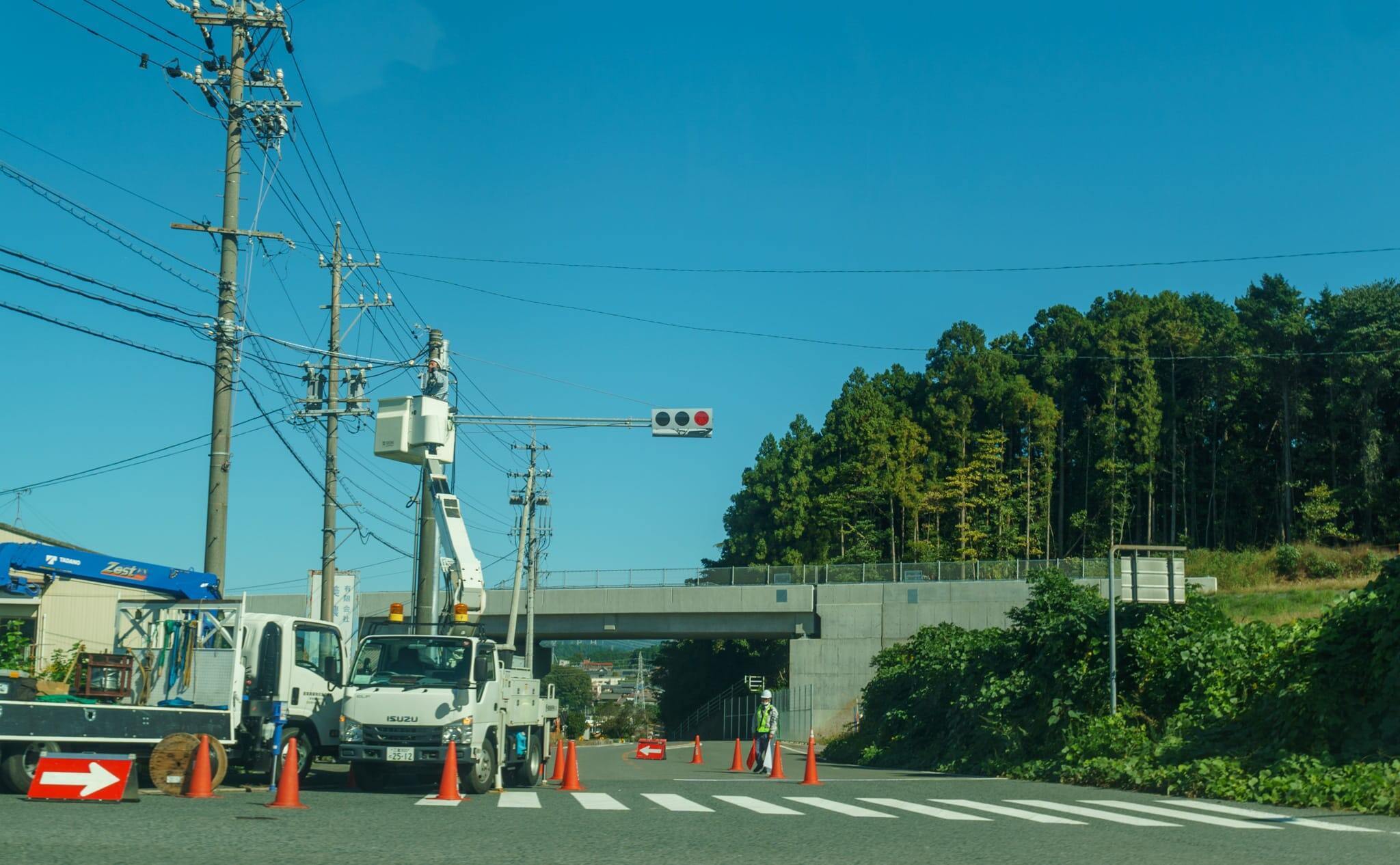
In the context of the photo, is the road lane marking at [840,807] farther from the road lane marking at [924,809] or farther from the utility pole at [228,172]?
the utility pole at [228,172]

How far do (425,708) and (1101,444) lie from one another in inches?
2723

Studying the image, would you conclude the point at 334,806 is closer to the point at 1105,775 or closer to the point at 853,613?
the point at 1105,775

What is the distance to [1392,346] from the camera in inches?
2825

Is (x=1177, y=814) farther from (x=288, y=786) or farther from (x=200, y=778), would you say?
(x=200, y=778)

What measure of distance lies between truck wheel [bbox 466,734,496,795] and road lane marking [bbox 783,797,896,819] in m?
4.39

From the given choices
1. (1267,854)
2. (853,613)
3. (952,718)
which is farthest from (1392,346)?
(1267,854)

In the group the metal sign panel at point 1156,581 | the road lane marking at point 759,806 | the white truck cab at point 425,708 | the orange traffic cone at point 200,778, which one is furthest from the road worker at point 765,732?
the orange traffic cone at point 200,778

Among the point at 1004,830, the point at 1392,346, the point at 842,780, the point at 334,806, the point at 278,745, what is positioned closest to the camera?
the point at 1004,830

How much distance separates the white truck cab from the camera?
1853 centimetres

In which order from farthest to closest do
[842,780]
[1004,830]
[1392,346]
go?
1. [1392,346]
2. [842,780]
3. [1004,830]

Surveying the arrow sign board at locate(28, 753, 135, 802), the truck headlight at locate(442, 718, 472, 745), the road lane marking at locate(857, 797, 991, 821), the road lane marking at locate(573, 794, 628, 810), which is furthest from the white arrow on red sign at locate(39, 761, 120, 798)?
the road lane marking at locate(857, 797, 991, 821)

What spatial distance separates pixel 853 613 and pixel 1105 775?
40.2m

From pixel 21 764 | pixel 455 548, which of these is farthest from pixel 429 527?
pixel 21 764

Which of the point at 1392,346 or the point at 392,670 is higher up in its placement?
the point at 1392,346
